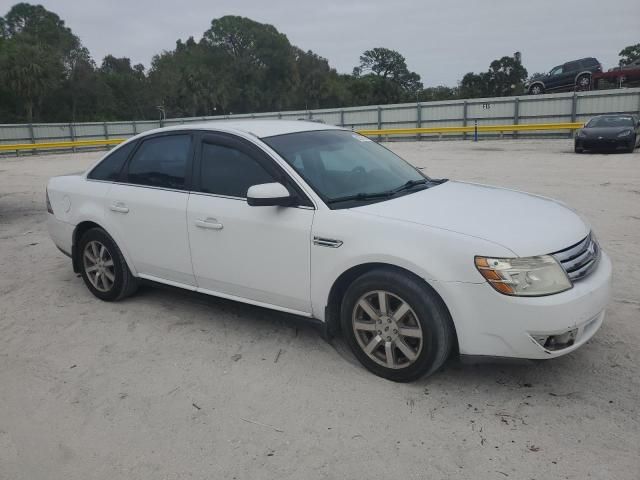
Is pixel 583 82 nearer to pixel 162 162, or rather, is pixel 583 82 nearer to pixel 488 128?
pixel 488 128

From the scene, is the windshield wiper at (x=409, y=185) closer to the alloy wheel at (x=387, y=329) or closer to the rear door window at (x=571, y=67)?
the alloy wheel at (x=387, y=329)

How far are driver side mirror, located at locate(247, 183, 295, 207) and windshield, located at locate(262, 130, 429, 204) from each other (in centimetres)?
24

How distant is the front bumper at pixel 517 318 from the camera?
2812 millimetres

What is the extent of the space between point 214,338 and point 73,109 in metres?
67.0

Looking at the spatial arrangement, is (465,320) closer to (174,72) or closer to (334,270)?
(334,270)

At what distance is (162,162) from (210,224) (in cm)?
90

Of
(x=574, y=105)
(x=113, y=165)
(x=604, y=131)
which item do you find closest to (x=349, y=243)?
(x=113, y=165)

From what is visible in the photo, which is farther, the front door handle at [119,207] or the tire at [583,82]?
the tire at [583,82]

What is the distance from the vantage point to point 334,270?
10.9 ft

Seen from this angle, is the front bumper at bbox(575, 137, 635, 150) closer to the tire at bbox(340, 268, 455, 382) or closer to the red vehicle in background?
the red vehicle in background

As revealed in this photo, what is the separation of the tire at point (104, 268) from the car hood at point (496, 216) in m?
2.45

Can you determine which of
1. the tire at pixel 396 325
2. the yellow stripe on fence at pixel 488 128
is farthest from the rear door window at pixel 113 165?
the yellow stripe on fence at pixel 488 128

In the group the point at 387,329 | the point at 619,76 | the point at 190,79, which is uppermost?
the point at 190,79

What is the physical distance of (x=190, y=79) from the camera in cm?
6744
